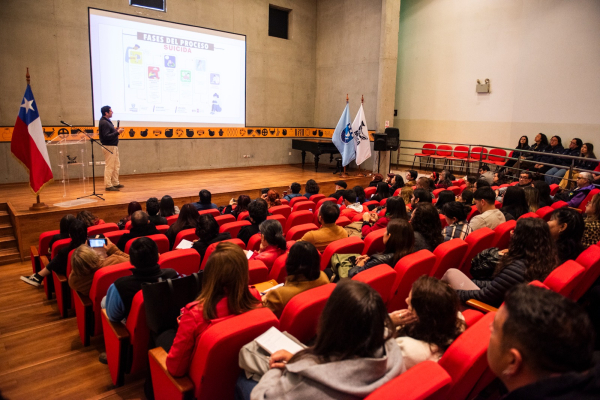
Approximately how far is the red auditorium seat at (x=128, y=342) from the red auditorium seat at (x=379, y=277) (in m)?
1.24

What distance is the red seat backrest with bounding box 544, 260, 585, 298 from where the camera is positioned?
2059mm

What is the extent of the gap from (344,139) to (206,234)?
651 cm

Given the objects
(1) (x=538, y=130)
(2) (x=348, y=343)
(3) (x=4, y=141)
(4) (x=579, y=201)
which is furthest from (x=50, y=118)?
(1) (x=538, y=130)

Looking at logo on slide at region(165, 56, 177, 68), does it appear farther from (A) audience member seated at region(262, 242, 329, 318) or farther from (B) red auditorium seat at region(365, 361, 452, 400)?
(B) red auditorium seat at region(365, 361, 452, 400)

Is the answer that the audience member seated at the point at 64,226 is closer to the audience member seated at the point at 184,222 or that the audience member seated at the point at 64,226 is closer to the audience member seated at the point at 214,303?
the audience member seated at the point at 184,222

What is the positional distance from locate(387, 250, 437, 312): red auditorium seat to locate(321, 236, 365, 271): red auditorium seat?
1.85 ft

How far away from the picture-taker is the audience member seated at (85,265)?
9.08 feet

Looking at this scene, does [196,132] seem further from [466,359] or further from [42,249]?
[466,359]

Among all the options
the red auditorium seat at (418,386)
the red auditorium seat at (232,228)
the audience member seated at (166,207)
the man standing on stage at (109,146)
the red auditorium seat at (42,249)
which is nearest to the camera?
the red auditorium seat at (418,386)

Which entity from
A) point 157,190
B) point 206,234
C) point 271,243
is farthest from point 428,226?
point 157,190

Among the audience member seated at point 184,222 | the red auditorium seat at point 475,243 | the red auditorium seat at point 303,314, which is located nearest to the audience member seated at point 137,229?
the audience member seated at point 184,222

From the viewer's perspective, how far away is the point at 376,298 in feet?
4.13

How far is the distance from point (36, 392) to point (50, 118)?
22.3 feet

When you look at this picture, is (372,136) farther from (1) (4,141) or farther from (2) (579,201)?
(1) (4,141)
